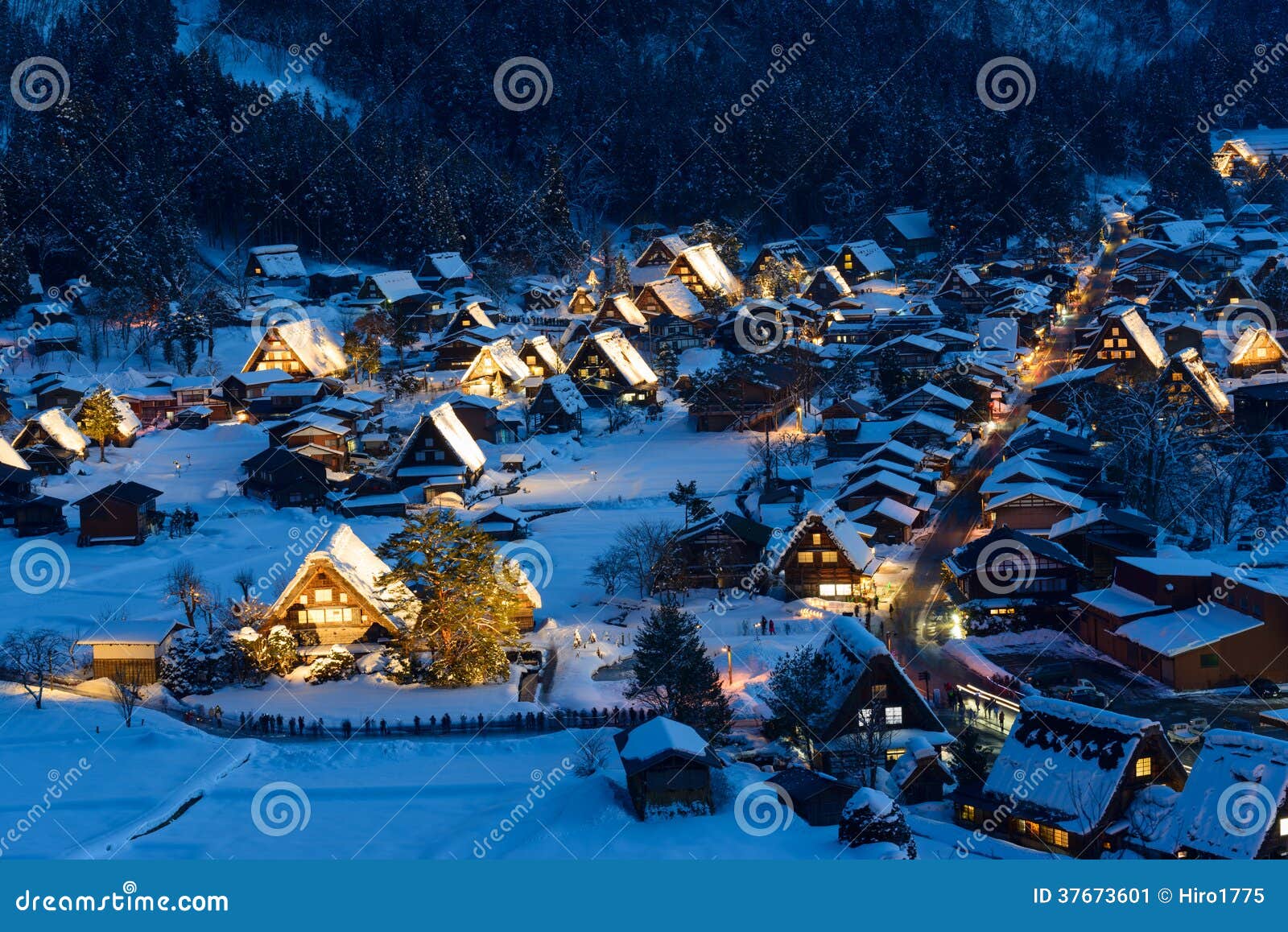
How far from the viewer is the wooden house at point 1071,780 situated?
766 inches

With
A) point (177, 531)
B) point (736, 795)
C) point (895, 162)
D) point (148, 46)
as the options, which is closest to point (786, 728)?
point (736, 795)

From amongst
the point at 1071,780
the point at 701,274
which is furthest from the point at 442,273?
the point at 1071,780

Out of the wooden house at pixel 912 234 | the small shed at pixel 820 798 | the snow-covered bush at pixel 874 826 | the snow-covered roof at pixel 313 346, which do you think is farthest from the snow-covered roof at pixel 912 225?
the snow-covered bush at pixel 874 826

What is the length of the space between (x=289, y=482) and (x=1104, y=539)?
19.7 meters

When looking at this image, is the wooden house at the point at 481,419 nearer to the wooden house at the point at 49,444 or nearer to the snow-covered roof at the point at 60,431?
the snow-covered roof at the point at 60,431

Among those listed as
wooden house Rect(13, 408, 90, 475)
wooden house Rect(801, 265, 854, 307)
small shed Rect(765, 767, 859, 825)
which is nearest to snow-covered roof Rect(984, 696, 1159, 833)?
small shed Rect(765, 767, 859, 825)

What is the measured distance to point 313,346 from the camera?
49.4m

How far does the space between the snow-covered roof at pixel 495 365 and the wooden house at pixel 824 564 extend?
19870 millimetres

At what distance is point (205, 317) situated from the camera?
5197 cm

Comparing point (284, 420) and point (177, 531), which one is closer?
point (177, 531)

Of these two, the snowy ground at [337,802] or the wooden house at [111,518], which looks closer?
the snowy ground at [337,802]

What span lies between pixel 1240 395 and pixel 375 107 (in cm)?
5084

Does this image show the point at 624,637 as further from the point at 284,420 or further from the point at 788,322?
the point at 788,322

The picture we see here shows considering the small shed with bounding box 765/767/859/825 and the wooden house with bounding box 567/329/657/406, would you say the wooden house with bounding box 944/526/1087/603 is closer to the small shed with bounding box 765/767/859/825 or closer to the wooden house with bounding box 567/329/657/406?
the small shed with bounding box 765/767/859/825
